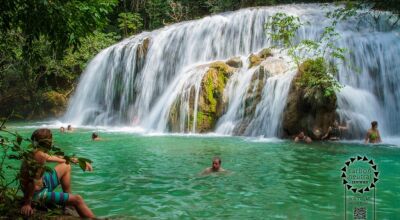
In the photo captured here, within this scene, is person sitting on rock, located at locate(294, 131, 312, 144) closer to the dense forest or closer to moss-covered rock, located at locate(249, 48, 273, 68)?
moss-covered rock, located at locate(249, 48, 273, 68)

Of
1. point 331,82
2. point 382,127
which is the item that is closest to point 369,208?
point 331,82

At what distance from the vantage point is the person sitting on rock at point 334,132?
1455 cm

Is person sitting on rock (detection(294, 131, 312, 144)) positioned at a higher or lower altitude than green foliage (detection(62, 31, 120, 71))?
lower

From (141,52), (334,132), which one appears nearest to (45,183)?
(334,132)

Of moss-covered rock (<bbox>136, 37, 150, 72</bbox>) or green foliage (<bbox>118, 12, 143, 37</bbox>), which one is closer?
moss-covered rock (<bbox>136, 37, 150, 72</bbox>)

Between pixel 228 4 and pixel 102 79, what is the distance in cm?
1180

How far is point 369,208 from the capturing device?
251 inches

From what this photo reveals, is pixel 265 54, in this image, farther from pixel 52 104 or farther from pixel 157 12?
pixel 157 12

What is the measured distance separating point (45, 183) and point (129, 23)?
28.3 metres

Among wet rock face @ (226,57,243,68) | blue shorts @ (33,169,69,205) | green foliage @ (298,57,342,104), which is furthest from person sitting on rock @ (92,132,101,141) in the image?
blue shorts @ (33,169,69,205)

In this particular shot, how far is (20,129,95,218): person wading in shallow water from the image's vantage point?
4.20m

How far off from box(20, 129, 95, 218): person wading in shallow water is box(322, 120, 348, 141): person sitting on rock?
10935 millimetres

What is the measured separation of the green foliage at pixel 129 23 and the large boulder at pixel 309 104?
759 inches

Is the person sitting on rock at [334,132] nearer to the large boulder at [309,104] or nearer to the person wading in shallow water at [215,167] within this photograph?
the large boulder at [309,104]
